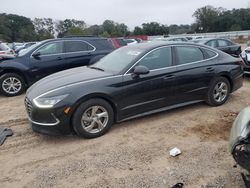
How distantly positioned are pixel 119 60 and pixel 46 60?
361cm

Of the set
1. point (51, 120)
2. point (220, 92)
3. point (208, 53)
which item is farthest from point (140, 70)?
point (220, 92)

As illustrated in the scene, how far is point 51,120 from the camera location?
4723 mm

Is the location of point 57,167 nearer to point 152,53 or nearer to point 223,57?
point 152,53

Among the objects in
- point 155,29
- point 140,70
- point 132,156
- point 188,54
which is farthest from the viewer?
point 155,29

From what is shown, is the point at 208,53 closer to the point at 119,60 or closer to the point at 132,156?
the point at 119,60

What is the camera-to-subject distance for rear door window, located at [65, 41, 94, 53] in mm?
9016

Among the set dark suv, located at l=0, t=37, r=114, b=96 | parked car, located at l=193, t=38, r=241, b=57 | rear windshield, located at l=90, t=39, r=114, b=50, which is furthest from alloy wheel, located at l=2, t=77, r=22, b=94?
parked car, located at l=193, t=38, r=241, b=57

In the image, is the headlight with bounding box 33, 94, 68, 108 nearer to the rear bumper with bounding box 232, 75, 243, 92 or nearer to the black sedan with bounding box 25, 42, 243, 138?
the black sedan with bounding box 25, 42, 243, 138

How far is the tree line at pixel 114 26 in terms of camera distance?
69.7 metres

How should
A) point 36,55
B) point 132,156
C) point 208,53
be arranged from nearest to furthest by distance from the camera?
point 132,156, point 208,53, point 36,55

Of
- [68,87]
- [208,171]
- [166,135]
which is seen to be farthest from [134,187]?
[68,87]

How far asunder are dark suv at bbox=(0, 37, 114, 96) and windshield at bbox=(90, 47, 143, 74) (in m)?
2.73

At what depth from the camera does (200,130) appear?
17.2 ft

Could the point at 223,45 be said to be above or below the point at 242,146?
above
